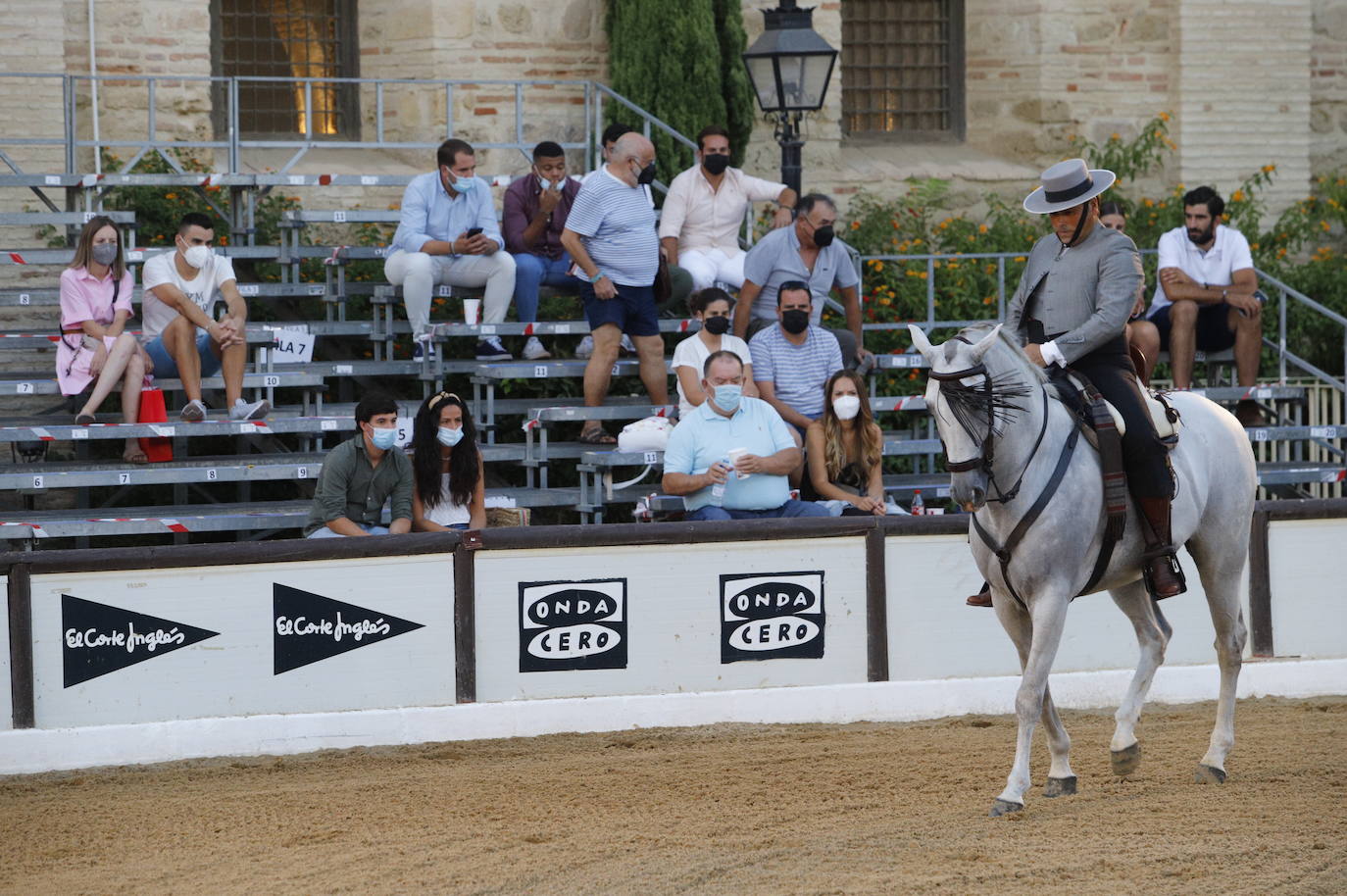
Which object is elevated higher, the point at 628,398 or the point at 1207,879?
the point at 628,398

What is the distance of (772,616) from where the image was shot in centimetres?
1058

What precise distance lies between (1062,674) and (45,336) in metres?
7.66

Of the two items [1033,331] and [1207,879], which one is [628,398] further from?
[1207,879]

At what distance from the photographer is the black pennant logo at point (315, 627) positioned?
9711 mm

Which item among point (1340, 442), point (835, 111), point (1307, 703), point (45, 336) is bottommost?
point (1307, 703)

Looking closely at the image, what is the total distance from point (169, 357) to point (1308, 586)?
7811 millimetres

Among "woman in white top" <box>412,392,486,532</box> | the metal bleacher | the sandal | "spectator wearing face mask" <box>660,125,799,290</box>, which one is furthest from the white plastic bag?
"spectator wearing face mask" <box>660,125,799,290</box>

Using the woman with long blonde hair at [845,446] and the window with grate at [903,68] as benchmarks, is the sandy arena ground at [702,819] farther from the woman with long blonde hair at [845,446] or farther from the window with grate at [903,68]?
the window with grate at [903,68]

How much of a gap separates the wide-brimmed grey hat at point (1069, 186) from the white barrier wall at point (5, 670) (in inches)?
210

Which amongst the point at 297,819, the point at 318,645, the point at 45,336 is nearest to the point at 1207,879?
the point at 297,819

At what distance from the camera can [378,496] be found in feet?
35.8

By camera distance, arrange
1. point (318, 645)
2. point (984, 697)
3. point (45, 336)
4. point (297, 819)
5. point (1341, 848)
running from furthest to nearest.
→ point (45, 336), point (984, 697), point (318, 645), point (297, 819), point (1341, 848)

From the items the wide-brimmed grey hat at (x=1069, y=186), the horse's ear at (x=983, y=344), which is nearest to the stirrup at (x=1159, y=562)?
the horse's ear at (x=983, y=344)

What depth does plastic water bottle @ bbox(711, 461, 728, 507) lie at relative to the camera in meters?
11.5
